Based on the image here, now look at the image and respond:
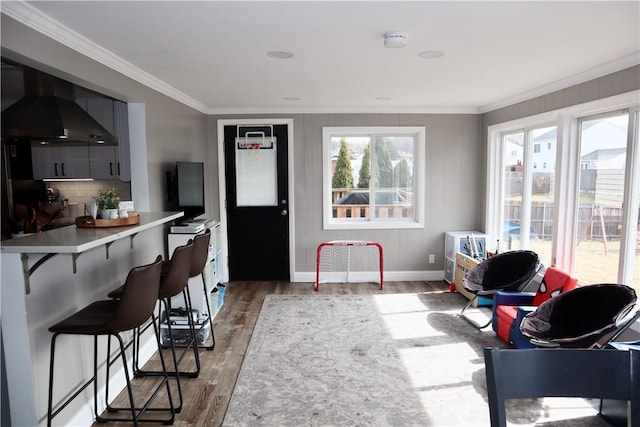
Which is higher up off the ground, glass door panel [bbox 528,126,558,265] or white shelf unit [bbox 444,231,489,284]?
glass door panel [bbox 528,126,558,265]

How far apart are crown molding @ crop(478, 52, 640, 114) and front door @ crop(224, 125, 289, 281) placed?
2765 mm

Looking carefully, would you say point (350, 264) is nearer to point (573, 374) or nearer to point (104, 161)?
point (104, 161)

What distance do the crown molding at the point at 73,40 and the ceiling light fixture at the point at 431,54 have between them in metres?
2.13

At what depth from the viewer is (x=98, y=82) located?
273 cm

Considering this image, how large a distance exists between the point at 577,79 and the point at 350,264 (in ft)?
11.0

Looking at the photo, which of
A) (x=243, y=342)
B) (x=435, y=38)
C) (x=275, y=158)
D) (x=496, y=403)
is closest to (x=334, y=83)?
(x=435, y=38)

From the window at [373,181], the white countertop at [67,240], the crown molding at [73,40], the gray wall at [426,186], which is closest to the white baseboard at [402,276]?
the gray wall at [426,186]

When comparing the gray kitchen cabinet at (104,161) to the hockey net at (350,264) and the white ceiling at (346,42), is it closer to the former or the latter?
the white ceiling at (346,42)

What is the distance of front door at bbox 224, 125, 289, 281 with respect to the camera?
5.50 m

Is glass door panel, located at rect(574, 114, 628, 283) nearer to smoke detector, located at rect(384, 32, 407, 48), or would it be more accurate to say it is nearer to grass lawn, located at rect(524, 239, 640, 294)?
grass lawn, located at rect(524, 239, 640, 294)

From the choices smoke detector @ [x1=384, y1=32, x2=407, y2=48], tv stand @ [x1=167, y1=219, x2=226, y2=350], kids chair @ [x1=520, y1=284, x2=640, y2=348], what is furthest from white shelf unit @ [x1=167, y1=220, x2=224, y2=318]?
kids chair @ [x1=520, y1=284, x2=640, y2=348]

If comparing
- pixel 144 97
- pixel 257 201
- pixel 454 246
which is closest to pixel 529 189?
pixel 454 246

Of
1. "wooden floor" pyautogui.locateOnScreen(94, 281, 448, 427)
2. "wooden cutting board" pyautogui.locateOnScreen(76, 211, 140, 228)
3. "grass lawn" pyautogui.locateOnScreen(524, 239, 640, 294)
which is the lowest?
"wooden floor" pyautogui.locateOnScreen(94, 281, 448, 427)

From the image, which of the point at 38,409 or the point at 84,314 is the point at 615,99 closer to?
the point at 84,314
